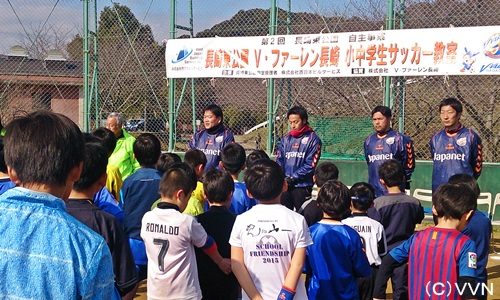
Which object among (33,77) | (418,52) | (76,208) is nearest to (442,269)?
(76,208)

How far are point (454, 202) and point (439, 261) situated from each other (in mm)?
323

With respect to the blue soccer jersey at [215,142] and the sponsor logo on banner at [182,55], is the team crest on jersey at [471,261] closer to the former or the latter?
the blue soccer jersey at [215,142]

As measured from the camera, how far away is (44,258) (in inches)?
55.8

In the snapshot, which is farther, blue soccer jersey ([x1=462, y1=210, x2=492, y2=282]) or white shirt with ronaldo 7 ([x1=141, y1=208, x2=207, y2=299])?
blue soccer jersey ([x1=462, y1=210, x2=492, y2=282])

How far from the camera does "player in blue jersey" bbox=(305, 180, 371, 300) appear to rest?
3354 millimetres

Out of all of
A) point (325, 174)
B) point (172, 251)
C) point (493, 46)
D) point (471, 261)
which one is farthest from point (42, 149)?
point (493, 46)

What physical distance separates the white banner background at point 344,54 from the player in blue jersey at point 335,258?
16.1 feet

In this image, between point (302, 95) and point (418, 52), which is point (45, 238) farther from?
point (302, 95)

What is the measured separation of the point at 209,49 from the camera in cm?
921

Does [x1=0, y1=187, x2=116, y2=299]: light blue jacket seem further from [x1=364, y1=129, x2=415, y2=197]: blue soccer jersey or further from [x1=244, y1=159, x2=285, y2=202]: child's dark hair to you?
[x1=364, y1=129, x2=415, y2=197]: blue soccer jersey

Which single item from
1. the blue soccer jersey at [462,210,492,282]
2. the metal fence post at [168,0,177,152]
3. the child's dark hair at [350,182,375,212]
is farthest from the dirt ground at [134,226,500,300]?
the metal fence post at [168,0,177,152]

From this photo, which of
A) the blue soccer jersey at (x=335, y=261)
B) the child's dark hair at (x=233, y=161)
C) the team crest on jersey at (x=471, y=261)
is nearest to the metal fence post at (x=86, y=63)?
the child's dark hair at (x=233, y=161)

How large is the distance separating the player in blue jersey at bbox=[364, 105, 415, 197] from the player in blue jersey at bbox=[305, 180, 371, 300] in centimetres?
272

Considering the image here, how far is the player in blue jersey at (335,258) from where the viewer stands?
3.35m
